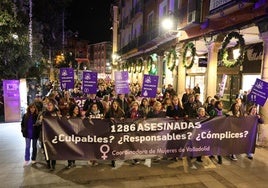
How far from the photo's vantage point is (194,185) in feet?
21.0

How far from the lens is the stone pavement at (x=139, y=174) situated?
6395 mm

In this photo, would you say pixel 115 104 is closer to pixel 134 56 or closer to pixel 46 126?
pixel 46 126

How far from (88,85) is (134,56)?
1968 cm

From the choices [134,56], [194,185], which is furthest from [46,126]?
[134,56]

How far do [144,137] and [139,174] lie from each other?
853mm

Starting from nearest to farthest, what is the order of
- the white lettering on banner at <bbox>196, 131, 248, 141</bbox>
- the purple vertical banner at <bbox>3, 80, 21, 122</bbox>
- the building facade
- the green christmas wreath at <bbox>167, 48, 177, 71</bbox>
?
the white lettering on banner at <bbox>196, 131, 248, 141</bbox> → the building facade → the purple vertical banner at <bbox>3, 80, 21, 122</bbox> → the green christmas wreath at <bbox>167, 48, 177, 71</bbox>

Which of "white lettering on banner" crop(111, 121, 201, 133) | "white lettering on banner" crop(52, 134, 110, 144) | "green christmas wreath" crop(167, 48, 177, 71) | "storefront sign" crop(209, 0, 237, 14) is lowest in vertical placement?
"white lettering on banner" crop(52, 134, 110, 144)

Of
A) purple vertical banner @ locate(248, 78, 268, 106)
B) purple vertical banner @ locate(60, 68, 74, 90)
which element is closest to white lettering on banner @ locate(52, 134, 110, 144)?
purple vertical banner @ locate(248, 78, 268, 106)

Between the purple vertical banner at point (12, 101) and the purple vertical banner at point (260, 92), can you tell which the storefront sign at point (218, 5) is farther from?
the purple vertical banner at point (12, 101)

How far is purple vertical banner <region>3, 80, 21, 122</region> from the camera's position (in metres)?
13.8

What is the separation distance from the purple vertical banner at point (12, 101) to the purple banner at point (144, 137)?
25.7 ft

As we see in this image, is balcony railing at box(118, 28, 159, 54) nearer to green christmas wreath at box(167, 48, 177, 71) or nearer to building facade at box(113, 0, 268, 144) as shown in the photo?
building facade at box(113, 0, 268, 144)

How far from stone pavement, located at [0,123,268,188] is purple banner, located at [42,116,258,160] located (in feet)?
1.22

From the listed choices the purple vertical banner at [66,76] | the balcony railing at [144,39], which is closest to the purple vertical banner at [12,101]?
the purple vertical banner at [66,76]
